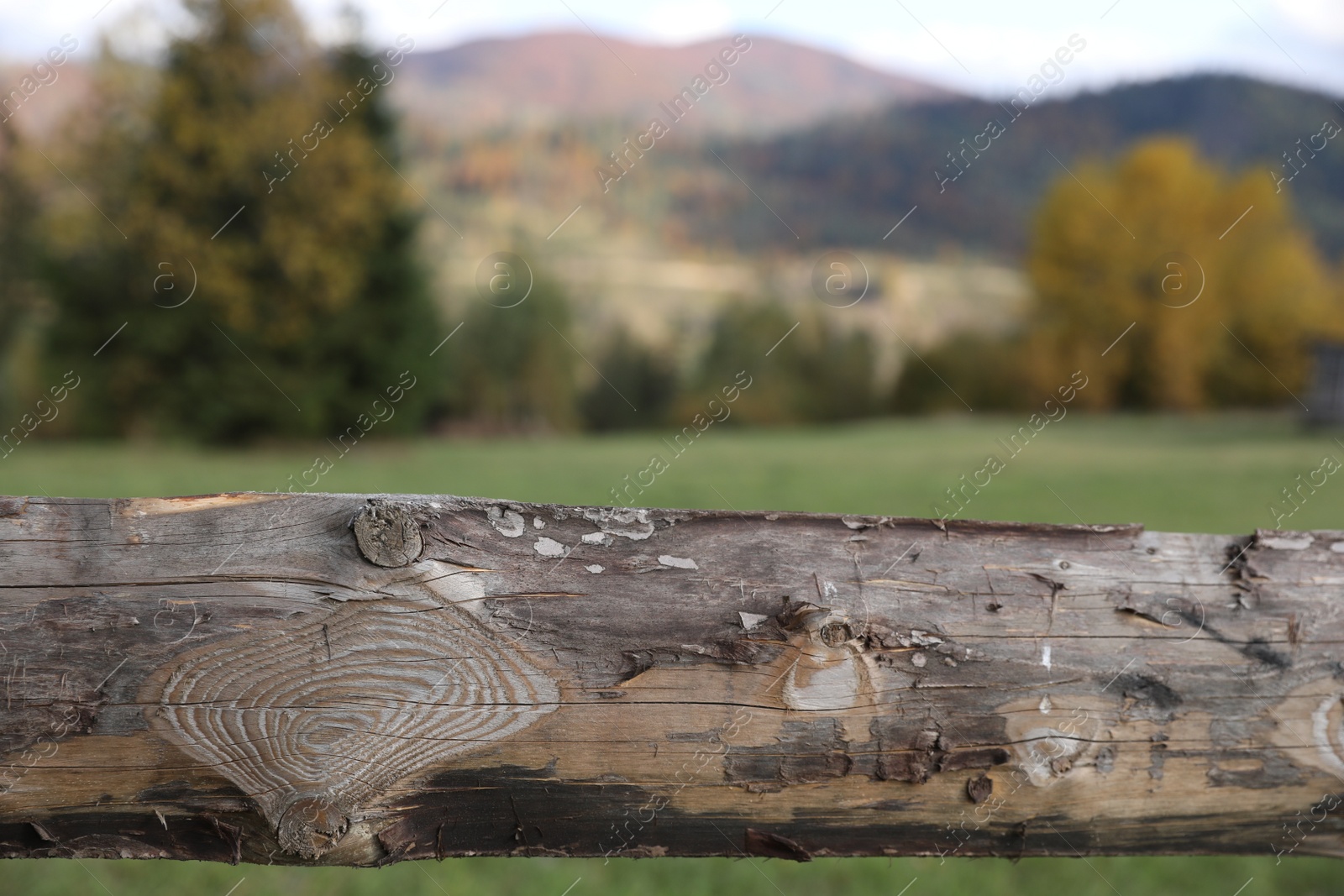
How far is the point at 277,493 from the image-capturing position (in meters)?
1.33

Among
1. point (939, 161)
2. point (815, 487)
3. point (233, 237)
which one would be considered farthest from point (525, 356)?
point (939, 161)

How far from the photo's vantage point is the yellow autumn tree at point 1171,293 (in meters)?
39.8

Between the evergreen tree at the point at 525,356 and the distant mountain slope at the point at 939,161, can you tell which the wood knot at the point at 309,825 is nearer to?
the evergreen tree at the point at 525,356

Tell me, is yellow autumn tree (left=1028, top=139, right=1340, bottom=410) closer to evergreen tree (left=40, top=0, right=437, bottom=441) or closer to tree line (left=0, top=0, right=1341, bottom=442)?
tree line (left=0, top=0, right=1341, bottom=442)

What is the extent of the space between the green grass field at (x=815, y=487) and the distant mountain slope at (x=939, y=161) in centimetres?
7050

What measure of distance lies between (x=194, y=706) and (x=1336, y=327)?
51.0m

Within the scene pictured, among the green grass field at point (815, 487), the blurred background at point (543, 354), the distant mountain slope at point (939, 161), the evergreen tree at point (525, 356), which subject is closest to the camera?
the green grass field at point (815, 487)

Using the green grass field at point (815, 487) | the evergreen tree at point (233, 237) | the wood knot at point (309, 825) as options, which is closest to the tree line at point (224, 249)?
the evergreen tree at point (233, 237)

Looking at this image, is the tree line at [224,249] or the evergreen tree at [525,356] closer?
the tree line at [224,249]

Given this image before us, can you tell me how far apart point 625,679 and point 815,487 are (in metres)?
12.9

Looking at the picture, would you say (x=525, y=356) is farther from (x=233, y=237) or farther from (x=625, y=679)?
(x=625, y=679)

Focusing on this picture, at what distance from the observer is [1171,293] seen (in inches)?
1524

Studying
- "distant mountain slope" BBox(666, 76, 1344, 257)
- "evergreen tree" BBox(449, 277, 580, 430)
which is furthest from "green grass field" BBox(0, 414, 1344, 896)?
"distant mountain slope" BBox(666, 76, 1344, 257)

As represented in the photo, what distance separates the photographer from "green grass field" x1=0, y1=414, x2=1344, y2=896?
3.56 m
